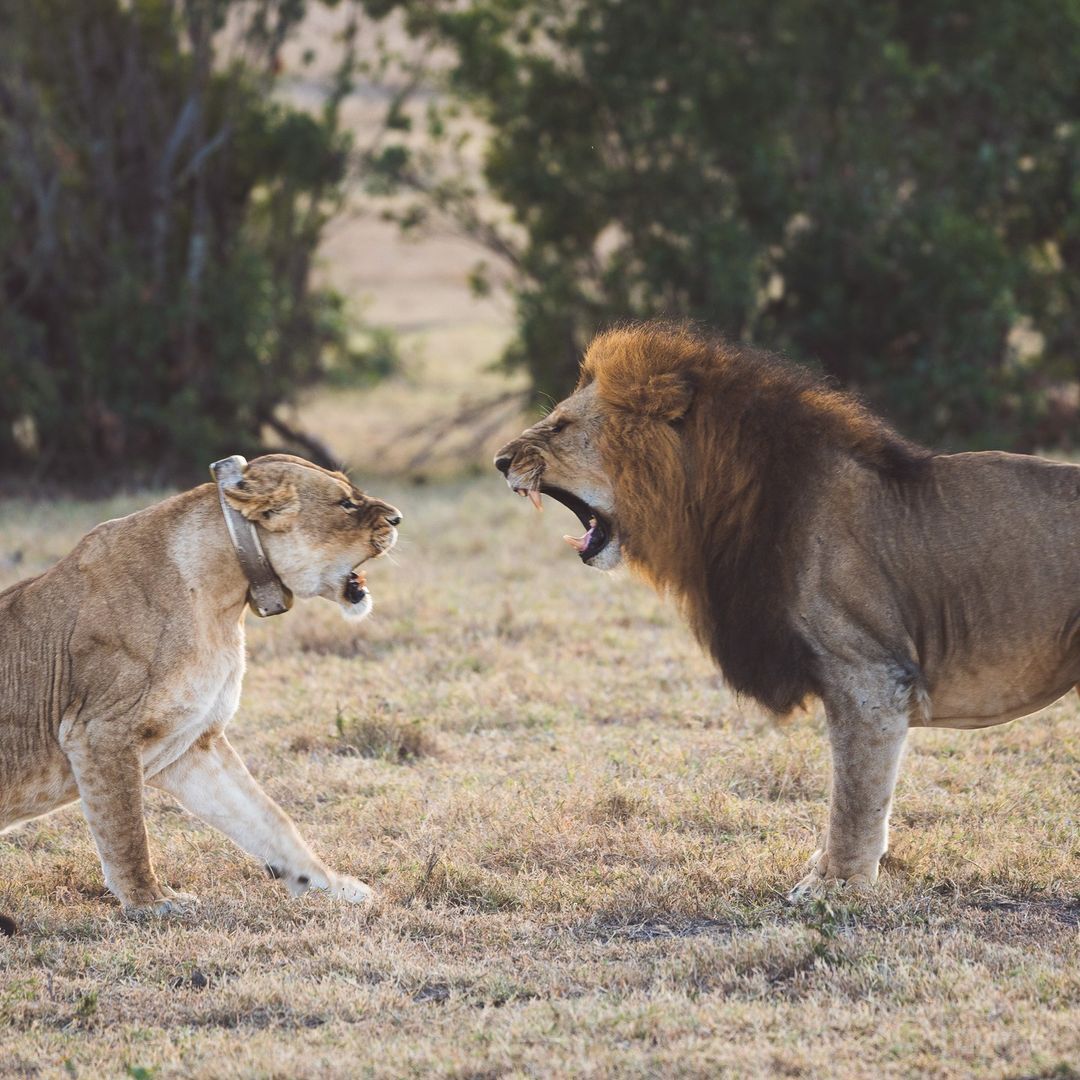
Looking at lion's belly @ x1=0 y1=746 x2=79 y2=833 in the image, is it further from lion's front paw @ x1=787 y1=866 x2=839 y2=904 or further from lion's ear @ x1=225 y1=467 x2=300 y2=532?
lion's front paw @ x1=787 y1=866 x2=839 y2=904

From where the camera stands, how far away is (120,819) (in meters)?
4.32

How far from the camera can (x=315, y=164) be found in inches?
506

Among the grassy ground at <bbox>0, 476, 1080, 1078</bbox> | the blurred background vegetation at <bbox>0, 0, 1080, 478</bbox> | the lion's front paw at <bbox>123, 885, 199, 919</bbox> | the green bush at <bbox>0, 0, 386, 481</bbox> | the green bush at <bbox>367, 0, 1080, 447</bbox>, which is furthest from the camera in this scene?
the green bush at <bbox>367, 0, 1080, 447</bbox>

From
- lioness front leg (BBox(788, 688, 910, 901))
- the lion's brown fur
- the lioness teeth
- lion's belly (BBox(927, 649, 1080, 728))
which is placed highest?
the lion's brown fur

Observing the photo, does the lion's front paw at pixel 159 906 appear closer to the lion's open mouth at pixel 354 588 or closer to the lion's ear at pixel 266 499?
the lion's open mouth at pixel 354 588

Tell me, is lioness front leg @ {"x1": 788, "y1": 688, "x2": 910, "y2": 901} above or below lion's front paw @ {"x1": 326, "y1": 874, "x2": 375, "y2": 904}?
above

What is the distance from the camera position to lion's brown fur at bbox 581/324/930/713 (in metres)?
4.40

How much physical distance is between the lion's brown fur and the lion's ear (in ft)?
2.95

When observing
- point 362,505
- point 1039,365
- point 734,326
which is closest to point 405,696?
point 362,505

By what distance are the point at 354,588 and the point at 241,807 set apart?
71cm

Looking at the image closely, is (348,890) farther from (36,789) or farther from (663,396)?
(663,396)

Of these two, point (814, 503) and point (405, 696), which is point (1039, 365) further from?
point (814, 503)

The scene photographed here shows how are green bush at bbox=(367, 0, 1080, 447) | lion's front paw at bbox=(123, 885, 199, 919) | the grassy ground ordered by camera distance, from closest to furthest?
the grassy ground → lion's front paw at bbox=(123, 885, 199, 919) → green bush at bbox=(367, 0, 1080, 447)

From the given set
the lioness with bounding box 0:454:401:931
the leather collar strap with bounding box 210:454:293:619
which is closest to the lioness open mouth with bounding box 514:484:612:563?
the lioness with bounding box 0:454:401:931
